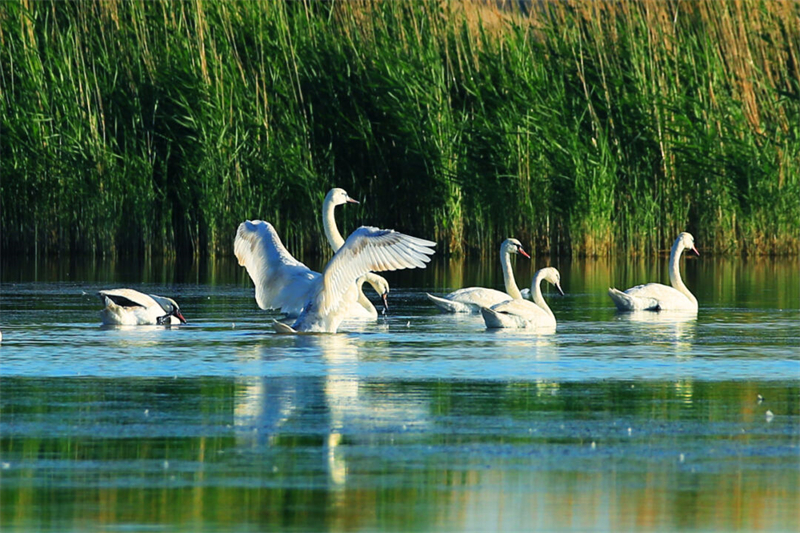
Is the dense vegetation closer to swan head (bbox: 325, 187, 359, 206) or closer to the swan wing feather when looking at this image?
A: swan head (bbox: 325, 187, 359, 206)

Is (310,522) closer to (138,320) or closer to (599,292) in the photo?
(138,320)

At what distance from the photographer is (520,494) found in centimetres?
587

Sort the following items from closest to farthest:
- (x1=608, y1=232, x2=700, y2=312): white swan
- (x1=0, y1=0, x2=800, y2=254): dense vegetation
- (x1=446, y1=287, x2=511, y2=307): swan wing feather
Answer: (x1=446, y1=287, x2=511, y2=307): swan wing feather → (x1=608, y1=232, x2=700, y2=312): white swan → (x1=0, y1=0, x2=800, y2=254): dense vegetation

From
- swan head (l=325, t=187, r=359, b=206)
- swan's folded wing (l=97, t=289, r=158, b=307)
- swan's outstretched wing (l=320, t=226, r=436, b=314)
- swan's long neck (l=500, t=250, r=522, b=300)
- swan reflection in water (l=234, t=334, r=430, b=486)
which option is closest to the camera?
swan reflection in water (l=234, t=334, r=430, b=486)

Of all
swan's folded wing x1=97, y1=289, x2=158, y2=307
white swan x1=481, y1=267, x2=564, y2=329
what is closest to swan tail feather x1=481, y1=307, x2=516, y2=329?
white swan x1=481, y1=267, x2=564, y2=329

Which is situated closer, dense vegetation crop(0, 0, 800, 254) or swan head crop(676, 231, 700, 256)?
swan head crop(676, 231, 700, 256)

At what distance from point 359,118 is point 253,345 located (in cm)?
1036

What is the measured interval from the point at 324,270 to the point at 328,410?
4073 millimetres

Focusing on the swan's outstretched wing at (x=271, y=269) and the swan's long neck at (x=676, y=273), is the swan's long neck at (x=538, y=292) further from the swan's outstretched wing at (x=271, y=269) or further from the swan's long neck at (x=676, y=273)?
the swan's outstretched wing at (x=271, y=269)

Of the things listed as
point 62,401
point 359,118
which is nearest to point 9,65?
point 359,118

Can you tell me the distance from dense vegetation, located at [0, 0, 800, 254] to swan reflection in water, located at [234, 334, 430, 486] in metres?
10.9

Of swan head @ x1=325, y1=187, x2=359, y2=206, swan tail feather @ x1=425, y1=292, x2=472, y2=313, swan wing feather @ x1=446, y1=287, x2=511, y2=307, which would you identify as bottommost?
swan tail feather @ x1=425, y1=292, x2=472, y2=313

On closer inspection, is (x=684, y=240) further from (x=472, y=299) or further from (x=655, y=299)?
(x=472, y=299)

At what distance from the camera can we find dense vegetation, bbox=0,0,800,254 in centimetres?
2045
